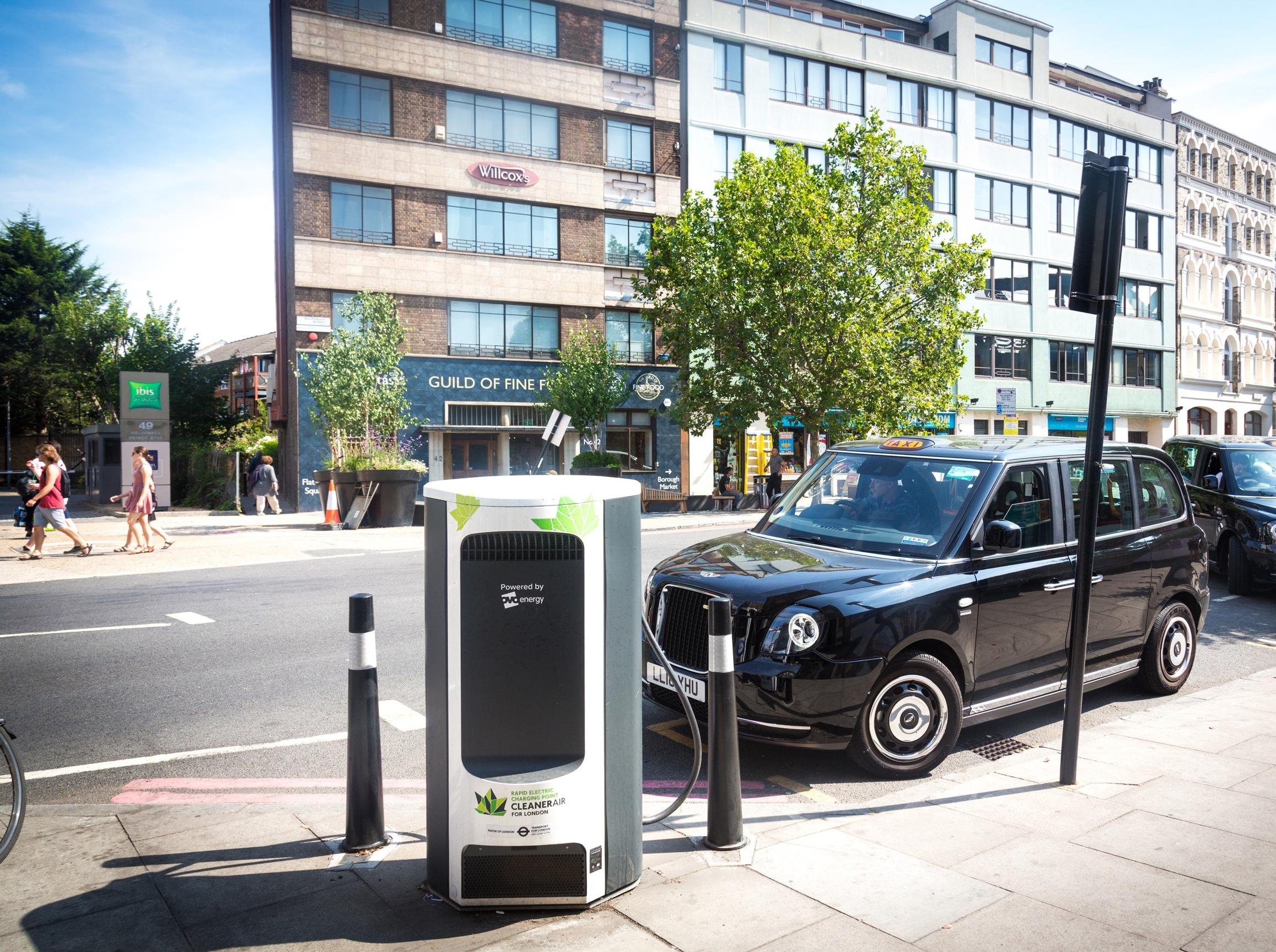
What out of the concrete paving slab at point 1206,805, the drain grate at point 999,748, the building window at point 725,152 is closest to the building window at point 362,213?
the building window at point 725,152

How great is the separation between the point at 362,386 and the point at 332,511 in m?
4.31

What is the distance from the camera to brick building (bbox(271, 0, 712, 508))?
3036 centimetres

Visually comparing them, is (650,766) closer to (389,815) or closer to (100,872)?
(389,815)

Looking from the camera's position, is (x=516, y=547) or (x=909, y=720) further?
(x=909, y=720)

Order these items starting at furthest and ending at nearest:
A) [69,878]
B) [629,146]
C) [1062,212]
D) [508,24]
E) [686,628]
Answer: [1062,212] < [629,146] < [508,24] < [686,628] < [69,878]

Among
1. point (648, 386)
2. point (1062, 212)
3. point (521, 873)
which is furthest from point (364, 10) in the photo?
point (521, 873)

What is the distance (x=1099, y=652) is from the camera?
6.19 meters

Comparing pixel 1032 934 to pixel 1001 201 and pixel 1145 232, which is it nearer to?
pixel 1001 201

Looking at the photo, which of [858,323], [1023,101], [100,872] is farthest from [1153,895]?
[1023,101]

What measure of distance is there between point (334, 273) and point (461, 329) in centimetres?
435

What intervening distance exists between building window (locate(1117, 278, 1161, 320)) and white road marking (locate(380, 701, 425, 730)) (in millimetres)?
49297

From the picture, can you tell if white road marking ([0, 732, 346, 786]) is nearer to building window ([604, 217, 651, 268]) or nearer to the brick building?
the brick building

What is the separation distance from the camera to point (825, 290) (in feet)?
93.9

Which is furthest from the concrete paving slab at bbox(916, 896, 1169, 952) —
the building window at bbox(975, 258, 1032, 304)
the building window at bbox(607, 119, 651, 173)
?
the building window at bbox(975, 258, 1032, 304)
